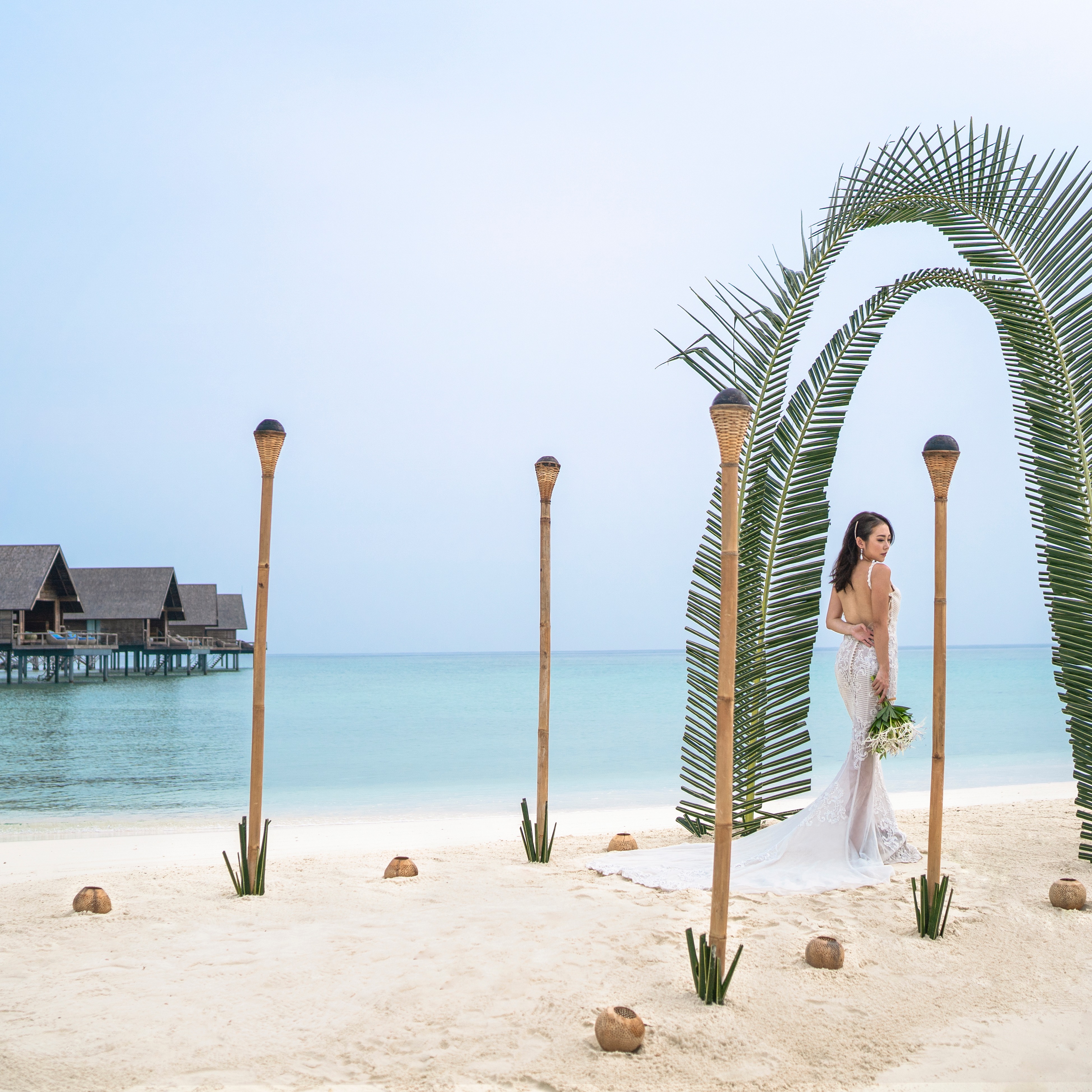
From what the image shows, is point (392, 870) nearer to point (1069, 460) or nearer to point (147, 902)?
point (147, 902)

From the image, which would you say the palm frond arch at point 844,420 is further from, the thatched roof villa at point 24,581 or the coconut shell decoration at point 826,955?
the thatched roof villa at point 24,581

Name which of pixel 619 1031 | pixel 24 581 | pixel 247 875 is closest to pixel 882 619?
pixel 619 1031

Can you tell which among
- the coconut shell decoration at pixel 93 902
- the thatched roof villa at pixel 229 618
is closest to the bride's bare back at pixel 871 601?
the coconut shell decoration at pixel 93 902

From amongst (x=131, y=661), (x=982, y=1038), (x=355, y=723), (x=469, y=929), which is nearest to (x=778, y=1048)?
(x=982, y=1038)

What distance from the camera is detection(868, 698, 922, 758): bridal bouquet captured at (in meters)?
4.40

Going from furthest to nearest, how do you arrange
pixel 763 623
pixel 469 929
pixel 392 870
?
pixel 763 623 < pixel 392 870 < pixel 469 929

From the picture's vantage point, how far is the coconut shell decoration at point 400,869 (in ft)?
15.0

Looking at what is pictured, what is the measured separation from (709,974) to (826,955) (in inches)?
20.9

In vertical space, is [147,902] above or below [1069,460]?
below

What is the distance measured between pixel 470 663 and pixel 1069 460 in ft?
292

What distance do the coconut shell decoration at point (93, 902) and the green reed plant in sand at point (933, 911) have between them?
3.24m

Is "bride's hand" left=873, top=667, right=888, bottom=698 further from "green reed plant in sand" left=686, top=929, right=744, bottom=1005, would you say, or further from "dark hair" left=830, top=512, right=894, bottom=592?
"green reed plant in sand" left=686, top=929, right=744, bottom=1005

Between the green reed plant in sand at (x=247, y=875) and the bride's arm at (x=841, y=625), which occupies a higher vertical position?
the bride's arm at (x=841, y=625)

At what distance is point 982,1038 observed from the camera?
2742 millimetres
